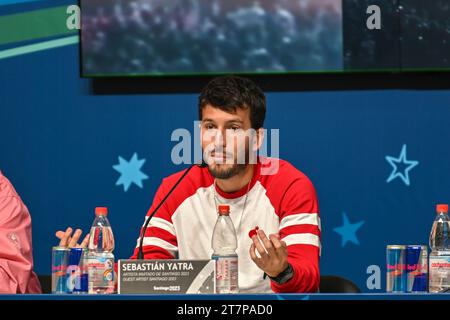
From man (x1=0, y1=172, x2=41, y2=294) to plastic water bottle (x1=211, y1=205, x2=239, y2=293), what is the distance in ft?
1.84

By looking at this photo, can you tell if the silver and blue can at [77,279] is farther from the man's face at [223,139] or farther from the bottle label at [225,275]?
the man's face at [223,139]

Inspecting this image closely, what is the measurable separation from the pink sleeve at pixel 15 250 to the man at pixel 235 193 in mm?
361

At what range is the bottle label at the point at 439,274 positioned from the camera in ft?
7.71

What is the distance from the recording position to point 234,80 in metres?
3.04

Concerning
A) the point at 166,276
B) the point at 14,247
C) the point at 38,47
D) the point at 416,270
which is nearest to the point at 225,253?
the point at 166,276

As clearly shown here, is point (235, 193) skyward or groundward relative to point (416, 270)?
skyward

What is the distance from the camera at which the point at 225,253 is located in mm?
2457

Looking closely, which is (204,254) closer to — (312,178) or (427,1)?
(312,178)

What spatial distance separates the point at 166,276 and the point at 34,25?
Result: 1.78m

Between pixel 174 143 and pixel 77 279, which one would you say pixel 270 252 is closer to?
pixel 77 279

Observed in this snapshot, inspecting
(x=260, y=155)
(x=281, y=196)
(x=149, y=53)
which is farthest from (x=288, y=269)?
(x=149, y=53)

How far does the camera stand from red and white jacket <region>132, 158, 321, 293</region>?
9.39ft

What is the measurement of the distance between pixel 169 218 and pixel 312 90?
885mm
